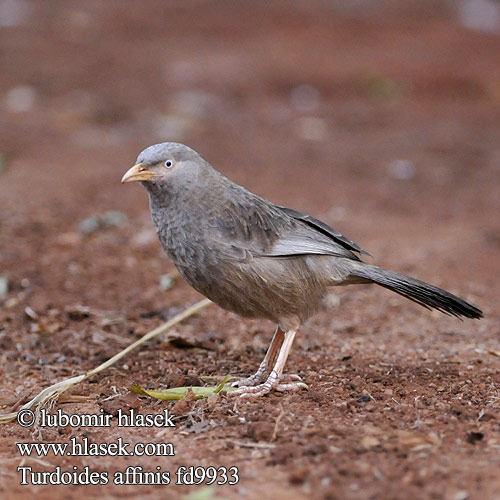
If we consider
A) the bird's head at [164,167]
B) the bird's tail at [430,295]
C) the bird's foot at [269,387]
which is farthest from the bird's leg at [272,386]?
the bird's head at [164,167]

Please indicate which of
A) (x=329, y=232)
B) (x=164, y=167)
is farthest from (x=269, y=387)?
(x=164, y=167)

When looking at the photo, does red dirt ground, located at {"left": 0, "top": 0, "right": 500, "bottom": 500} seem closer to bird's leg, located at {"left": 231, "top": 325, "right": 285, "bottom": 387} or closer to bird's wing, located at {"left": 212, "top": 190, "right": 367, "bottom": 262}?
bird's leg, located at {"left": 231, "top": 325, "right": 285, "bottom": 387}

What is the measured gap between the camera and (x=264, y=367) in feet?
16.9

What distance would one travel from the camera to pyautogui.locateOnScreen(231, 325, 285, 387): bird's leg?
5016 millimetres

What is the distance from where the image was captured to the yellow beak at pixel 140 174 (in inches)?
193

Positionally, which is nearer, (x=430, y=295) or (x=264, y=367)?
(x=430, y=295)

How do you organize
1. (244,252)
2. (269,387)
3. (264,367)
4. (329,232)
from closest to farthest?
1. (269,387)
2. (244,252)
3. (264,367)
4. (329,232)

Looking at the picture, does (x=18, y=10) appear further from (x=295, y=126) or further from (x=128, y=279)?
(x=128, y=279)

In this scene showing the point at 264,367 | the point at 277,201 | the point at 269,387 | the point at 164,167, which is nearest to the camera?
the point at 269,387

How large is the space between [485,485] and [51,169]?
8089mm

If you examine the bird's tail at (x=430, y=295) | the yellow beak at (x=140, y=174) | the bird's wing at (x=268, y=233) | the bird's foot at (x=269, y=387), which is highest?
the yellow beak at (x=140, y=174)

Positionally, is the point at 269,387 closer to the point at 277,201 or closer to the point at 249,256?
the point at 249,256

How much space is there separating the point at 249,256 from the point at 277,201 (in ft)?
15.5

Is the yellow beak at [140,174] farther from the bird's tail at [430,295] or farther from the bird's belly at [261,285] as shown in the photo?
the bird's tail at [430,295]
